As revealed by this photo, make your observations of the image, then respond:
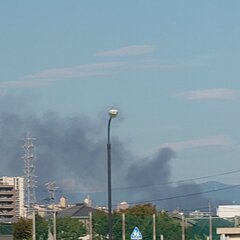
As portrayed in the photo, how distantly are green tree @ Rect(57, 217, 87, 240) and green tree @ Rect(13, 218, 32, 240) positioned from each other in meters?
4.01

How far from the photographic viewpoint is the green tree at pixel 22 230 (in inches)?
3068

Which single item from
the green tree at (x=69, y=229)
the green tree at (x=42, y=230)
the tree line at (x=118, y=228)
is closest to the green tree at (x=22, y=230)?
the green tree at (x=69, y=229)

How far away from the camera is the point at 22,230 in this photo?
8262 centimetres

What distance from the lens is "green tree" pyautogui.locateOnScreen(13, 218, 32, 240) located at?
256 ft

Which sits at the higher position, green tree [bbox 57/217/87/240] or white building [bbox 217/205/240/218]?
white building [bbox 217/205/240/218]

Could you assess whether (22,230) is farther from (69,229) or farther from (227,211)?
(227,211)

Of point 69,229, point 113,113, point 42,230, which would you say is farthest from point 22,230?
point 113,113

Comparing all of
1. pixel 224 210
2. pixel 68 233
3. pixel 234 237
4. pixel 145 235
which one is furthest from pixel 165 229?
pixel 224 210

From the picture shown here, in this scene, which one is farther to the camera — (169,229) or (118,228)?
(118,228)

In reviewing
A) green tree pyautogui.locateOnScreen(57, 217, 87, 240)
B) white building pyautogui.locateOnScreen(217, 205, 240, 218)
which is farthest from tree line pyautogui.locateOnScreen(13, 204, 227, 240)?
white building pyautogui.locateOnScreen(217, 205, 240, 218)

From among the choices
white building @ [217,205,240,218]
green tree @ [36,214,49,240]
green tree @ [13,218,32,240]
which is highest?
white building @ [217,205,240,218]

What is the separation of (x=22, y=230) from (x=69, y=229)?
12543 mm

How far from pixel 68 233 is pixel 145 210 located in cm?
3454

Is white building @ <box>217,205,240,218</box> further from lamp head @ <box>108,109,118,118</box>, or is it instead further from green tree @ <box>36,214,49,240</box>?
lamp head @ <box>108,109,118,118</box>
